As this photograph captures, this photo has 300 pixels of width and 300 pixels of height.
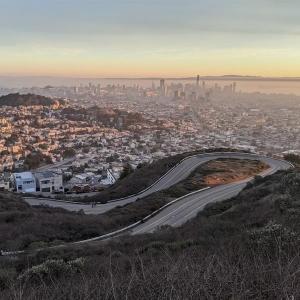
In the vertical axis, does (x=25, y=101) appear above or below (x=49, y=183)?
above

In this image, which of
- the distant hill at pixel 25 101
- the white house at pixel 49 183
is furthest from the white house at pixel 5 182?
the distant hill at pixel 25 101

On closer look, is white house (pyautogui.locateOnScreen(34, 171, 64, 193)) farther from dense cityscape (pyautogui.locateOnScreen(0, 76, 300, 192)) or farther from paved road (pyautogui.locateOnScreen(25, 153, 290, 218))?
paved road (pyautogui.locateOnScreen(25, 153, 290, 218))

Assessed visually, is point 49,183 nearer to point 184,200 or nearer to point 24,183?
point 24,183

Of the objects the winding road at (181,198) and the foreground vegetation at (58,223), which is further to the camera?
the winding road at (181,198)

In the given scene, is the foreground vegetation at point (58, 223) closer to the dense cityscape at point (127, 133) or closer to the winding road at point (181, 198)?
the winding road at point (181, 198)

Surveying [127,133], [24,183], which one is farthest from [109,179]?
[127,133]
